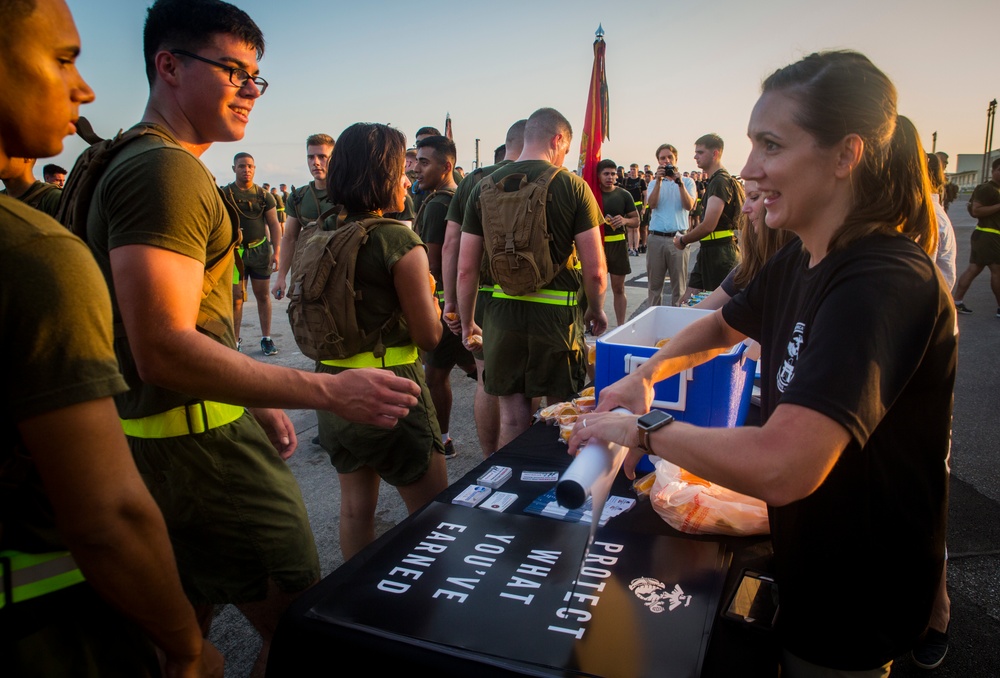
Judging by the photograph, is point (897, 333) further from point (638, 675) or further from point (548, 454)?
point (548, 454)

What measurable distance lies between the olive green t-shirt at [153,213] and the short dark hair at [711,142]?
18.4 ft

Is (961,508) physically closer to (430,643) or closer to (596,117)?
(430,643)

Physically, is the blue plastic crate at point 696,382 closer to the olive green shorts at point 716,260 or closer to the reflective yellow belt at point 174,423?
the reflective yellow belt at point 174,423

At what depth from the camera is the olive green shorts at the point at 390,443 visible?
2.32 m

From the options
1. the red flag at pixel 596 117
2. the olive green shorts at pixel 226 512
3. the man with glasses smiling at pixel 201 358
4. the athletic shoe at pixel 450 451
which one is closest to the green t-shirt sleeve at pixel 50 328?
the man with glasses smiling at pixel 201 358

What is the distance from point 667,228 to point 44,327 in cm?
754

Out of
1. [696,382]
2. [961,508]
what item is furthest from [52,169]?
[961,508]

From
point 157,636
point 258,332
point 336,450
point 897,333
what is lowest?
point 258,332

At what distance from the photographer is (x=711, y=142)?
20.1 feet

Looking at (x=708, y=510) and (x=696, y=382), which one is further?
(x=696, y=382)

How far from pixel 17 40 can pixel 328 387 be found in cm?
90

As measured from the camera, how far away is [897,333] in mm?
1007

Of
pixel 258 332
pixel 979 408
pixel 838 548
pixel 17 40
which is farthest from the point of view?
pixel 258 332

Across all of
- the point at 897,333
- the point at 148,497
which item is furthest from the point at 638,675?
the point at 148,497
